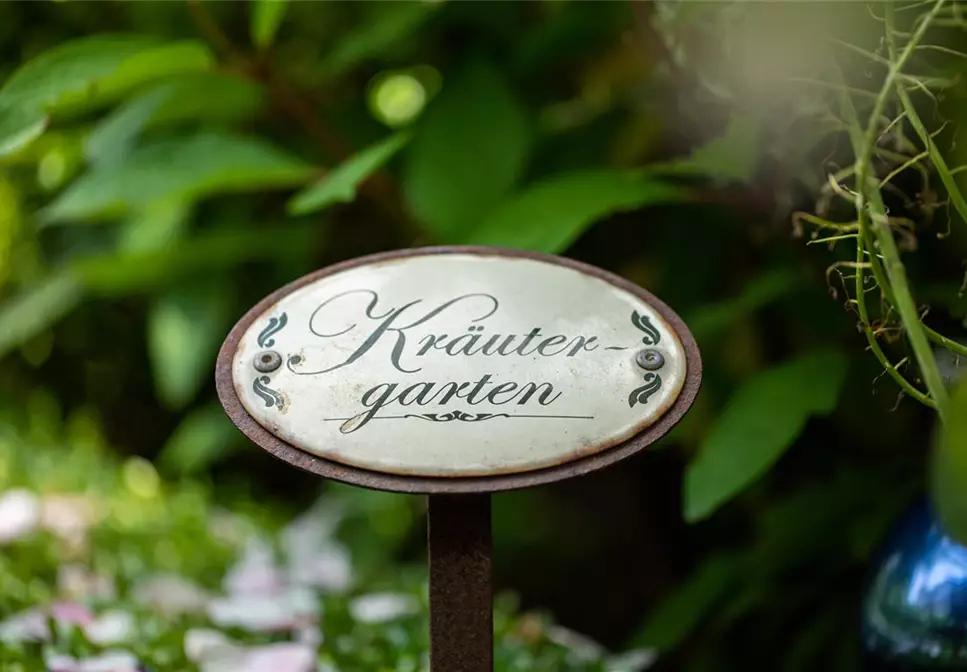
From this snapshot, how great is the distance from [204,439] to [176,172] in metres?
0.45

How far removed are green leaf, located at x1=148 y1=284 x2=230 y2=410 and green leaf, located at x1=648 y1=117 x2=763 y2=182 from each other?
55 centimetres

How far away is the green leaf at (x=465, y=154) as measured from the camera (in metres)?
0.89

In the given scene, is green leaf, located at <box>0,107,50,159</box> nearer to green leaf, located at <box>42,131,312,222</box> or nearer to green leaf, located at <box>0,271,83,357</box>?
green leaf, located at <box>42,131,312,222</box>

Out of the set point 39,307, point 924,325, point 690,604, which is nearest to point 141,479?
point 39,307

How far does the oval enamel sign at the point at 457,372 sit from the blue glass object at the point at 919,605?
247mm

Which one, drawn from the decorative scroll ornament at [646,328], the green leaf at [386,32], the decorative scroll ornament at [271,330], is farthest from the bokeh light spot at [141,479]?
the decorative scroll ornament at [646,328]

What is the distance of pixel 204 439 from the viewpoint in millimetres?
1217

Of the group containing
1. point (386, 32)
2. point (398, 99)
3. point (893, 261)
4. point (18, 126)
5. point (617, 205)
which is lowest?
point (893, 261)

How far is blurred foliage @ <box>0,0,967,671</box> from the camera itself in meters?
0.71

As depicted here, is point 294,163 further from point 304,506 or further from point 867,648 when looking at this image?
point 304,506

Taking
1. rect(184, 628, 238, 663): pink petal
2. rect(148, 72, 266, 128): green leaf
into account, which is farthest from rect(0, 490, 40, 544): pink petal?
rect(148, 72, 266, 128): green leaf

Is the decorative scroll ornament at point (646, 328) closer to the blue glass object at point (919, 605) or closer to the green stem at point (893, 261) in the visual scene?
the green stem at point (893, 261)

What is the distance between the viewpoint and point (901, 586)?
669 mm

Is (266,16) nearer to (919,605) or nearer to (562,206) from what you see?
(562,206)
